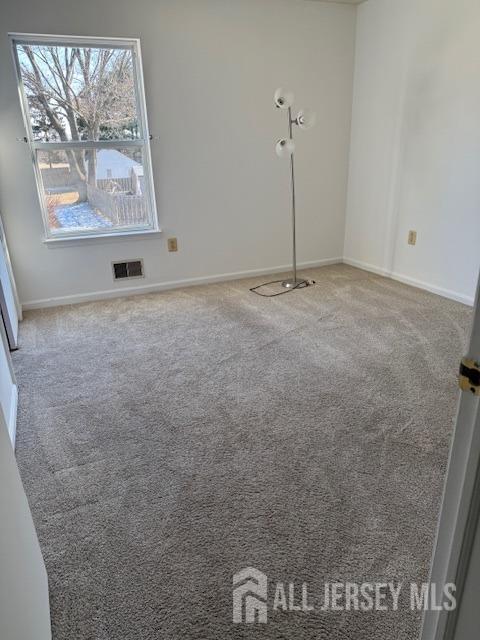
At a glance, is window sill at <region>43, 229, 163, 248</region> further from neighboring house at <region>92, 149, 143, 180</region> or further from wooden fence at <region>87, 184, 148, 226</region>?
neighboring house at <region>92, 149, 143, 180</region>

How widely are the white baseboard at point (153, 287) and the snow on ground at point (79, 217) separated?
575 mm

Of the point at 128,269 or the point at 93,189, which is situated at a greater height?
the point at 93,189

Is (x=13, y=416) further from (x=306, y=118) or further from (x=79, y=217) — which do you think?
(x=306, y=118)

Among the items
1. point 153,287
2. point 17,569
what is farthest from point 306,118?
point 17,569

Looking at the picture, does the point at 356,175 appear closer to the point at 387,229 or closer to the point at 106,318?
the point at 387,229

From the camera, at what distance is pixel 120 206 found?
12.4 feet

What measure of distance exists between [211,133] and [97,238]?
1341 millimetres

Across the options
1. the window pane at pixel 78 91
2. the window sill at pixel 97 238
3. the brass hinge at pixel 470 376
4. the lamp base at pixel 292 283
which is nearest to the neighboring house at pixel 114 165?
the window pane at pixel 78 91

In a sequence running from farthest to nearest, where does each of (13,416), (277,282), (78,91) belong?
(277,282) < (78,91) < (13,416)

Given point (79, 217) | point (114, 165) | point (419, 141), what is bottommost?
point (79, 217)

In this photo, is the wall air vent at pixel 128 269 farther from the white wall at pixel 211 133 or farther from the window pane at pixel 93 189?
the window pane at pixel 93 189

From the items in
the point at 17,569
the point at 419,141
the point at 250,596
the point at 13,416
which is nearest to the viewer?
the point at 17,569

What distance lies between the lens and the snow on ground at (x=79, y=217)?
3604mm

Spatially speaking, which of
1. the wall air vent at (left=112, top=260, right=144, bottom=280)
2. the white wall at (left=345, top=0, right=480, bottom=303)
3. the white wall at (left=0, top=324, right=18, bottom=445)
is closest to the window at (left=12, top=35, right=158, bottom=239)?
the wall air vent at (left=112, top=260, right=144, bottom=280)
